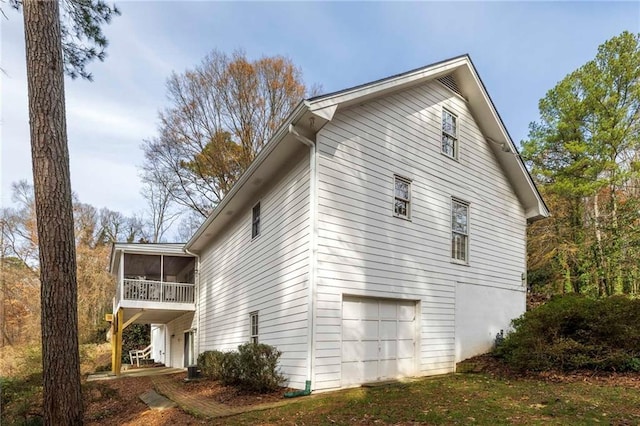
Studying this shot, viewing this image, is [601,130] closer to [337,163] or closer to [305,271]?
[337,163]

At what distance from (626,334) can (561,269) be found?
10361mm

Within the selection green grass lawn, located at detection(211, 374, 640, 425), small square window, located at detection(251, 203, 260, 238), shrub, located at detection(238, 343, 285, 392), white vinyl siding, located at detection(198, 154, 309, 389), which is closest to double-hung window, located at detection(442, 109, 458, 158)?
white vinyl siding, located at detection(198, 154, 309, 389)

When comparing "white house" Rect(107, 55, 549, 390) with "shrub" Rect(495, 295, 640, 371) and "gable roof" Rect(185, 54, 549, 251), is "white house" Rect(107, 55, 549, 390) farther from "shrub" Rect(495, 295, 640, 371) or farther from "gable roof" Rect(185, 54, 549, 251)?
"shrub" Rect(495, 295, 640, 371)

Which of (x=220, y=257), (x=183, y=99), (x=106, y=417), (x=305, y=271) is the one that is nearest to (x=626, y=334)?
(x=305, y=271)

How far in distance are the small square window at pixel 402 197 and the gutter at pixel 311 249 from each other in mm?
2433

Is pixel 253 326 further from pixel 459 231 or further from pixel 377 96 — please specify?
pixel 377 96

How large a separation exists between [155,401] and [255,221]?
5088 millimetres

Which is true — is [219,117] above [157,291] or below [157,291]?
above

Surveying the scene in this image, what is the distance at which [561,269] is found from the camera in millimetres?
18422

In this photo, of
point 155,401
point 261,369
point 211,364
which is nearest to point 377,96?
point 261,369

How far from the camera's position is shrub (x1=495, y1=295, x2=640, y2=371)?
8.94m

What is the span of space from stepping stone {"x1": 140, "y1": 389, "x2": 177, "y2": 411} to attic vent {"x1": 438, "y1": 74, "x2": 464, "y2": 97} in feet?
34.3

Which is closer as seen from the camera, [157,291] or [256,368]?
[256,368]

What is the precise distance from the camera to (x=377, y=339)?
30.0 ft
